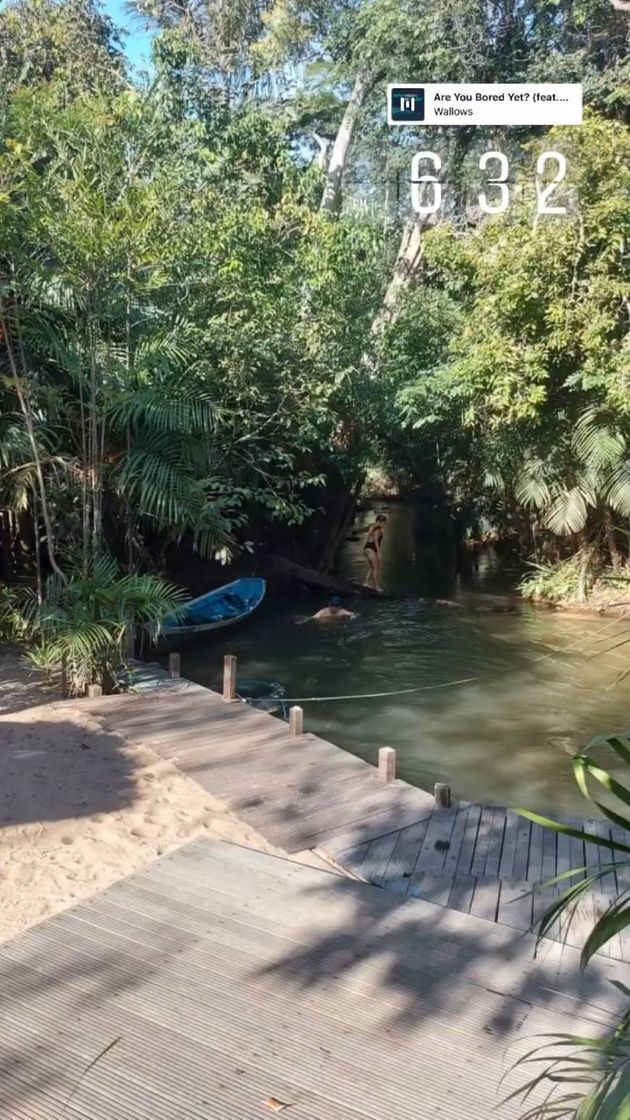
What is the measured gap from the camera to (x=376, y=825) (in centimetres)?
573

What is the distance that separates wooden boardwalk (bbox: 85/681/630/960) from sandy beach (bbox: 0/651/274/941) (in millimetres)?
250

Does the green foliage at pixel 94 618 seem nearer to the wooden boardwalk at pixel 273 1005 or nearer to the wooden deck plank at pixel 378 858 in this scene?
the wooden deck plank at pixel 378 858

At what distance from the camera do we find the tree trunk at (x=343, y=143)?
20062 mm

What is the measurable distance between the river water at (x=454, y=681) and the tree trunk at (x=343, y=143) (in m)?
9.46

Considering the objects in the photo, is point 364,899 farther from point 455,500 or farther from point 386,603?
point 455,500

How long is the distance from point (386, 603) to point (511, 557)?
7.69 meters

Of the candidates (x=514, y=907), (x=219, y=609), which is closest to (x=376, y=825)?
(x=514, y=907)

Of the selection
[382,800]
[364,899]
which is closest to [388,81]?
[382,800]

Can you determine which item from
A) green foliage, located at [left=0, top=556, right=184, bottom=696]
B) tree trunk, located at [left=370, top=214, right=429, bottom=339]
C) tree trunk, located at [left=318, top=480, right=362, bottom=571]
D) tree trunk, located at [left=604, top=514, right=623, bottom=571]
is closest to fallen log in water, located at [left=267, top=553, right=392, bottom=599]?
tree trunk, located at [left=318, top=480, right=362, bottom=571]

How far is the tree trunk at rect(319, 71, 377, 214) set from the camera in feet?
65.8

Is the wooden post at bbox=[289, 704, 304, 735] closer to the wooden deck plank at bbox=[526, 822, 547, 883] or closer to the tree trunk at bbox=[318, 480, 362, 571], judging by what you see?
the wooden deck plank at bbox=[526, 822, 547, 883]

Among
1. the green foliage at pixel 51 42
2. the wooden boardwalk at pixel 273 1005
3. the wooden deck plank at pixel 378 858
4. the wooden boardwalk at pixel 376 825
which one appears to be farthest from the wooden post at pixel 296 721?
the green foliage at pixel 51 42

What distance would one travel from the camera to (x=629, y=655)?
1329cm

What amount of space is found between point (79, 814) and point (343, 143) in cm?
1938
